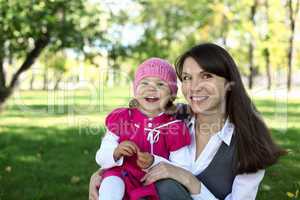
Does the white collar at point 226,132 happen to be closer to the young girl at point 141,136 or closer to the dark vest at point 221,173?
the dark vest at point 221,173

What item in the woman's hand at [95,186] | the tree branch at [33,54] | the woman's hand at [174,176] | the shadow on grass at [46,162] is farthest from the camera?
the tree branch at [33,54]

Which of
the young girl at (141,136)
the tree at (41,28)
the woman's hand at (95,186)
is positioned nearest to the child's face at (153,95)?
the young girl at (141,136)

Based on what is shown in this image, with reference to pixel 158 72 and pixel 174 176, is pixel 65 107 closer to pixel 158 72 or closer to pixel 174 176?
pixel 158 72

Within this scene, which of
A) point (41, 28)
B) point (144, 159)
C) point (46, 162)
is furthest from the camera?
point (41, 28)

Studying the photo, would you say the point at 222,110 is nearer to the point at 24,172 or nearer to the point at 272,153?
the point at 272,153

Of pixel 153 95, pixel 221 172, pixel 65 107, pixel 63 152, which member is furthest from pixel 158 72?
pixel 65 107

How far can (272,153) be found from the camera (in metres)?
2.69

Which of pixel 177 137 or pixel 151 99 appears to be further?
pixel 151 99

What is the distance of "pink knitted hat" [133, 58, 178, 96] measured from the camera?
307cm

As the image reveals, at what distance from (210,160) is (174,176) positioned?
29cm

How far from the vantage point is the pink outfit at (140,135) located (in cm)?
284

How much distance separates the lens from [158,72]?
3.06 meters

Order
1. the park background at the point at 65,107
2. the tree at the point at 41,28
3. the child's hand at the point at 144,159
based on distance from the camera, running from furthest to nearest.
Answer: the tree at the point at 41,28, the park background at the point at 65,107, the child's hand at the point at 144,159

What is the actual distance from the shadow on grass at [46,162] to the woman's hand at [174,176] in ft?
6.94
